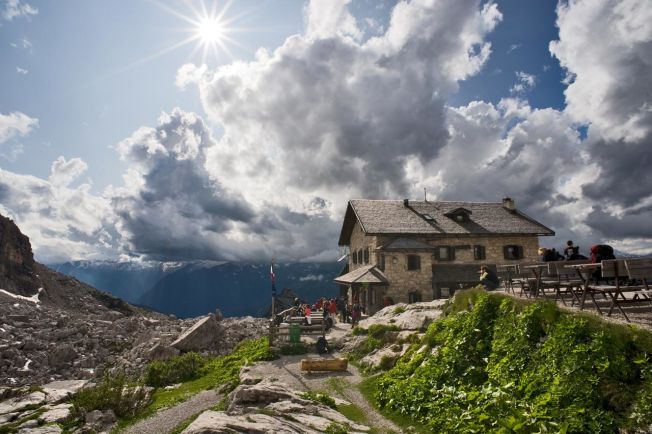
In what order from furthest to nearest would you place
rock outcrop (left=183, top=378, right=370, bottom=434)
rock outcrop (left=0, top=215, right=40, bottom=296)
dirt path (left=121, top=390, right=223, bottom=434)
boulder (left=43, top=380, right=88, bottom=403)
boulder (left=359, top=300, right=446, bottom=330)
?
rock outcrop (left=0, top=215, right=40, bottom=296) < boulder (left=359, top=300, right=446, bottom=330) < boulder (left=43, top=380, right=88, bottom=403) < dirt path (left=121, top=390, right=223, bottom=434) < rock outcrop (left=183, top=378, right=370, bottom=434)

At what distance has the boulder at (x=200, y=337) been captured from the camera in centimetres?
1953

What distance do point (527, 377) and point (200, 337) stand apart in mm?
17619

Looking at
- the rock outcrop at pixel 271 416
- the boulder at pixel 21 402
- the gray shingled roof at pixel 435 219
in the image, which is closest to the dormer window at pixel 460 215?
the gray shingled roof at pixel 435 219

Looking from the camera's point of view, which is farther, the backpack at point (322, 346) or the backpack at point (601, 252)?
the backpack at point (322, 346)

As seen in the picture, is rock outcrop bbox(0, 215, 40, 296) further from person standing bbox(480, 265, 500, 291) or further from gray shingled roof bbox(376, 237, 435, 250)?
person standing bbox(480, 265, 500, 291)

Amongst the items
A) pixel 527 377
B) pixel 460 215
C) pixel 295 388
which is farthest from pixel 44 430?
pixel 460 215

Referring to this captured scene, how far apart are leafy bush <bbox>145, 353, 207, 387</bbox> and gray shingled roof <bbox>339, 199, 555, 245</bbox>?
1752cm

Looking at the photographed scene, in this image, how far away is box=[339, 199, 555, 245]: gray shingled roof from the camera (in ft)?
105

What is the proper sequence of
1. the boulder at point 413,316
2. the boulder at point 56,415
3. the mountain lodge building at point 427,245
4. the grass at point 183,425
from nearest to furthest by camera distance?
1. the grass at point 183,425
2. the boulder at point 56,415
3. the boulder at point 413,316
4. the mountain lodge building at point 427,245

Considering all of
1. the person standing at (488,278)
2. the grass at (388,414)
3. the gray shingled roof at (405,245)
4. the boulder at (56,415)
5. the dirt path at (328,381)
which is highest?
the gray shingled roof at (405,245)

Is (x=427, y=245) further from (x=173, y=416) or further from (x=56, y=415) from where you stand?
(x=56, y=415)

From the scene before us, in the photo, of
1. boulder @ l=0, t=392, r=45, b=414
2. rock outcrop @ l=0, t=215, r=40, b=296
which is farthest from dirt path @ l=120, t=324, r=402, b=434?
rock outcrop @ l=0, t=215, r=40, b=296

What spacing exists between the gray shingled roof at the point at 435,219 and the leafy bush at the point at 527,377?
20.6 m

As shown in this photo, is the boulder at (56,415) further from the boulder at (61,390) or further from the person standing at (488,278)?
the person standing at (488,278)
